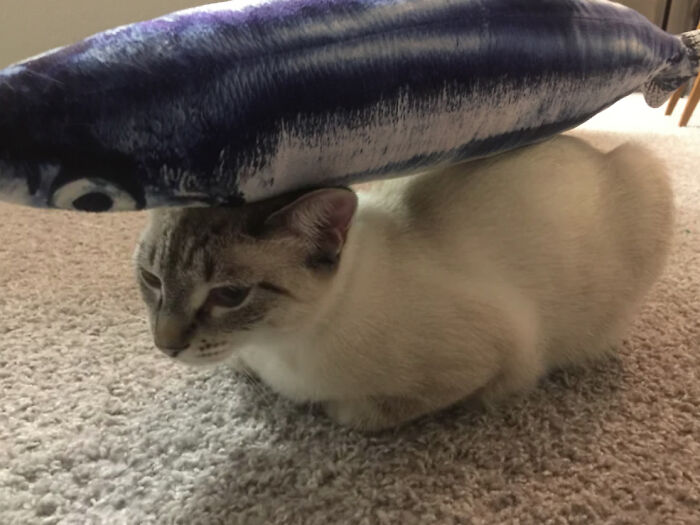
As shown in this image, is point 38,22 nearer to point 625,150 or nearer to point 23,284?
point 23,284

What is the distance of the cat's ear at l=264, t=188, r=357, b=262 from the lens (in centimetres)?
76

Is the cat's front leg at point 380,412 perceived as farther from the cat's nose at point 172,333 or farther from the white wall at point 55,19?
the white wall at point 55,19

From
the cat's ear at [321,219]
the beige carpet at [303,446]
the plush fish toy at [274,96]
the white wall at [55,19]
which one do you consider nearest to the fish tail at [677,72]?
the plush fish toy at [274,96]

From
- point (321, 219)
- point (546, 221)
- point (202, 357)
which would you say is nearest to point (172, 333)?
point (202, 357)

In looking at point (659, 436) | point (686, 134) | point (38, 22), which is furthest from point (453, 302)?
point (38, 22)

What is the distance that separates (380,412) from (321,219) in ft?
0.94

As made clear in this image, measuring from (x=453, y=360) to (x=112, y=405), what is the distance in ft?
1.57

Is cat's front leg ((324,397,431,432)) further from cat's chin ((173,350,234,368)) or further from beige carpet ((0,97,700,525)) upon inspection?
cat's chin ((173,350,234,368))

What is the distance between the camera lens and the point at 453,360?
0.92 meters

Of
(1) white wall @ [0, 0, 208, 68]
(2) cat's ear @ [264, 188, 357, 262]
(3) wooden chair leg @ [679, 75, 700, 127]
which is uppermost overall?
(2) cat's ear @ [264, 188, 357, 262]

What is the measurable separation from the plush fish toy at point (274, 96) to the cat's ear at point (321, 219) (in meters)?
0.02

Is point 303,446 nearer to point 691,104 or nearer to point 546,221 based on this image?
point 546,221

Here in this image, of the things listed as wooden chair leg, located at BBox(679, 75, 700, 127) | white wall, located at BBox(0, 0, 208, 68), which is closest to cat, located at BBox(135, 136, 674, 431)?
wooden chair leg, located at BBox(679, 75, 700, 127)

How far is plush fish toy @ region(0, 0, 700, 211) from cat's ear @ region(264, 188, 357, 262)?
20 millimetres
